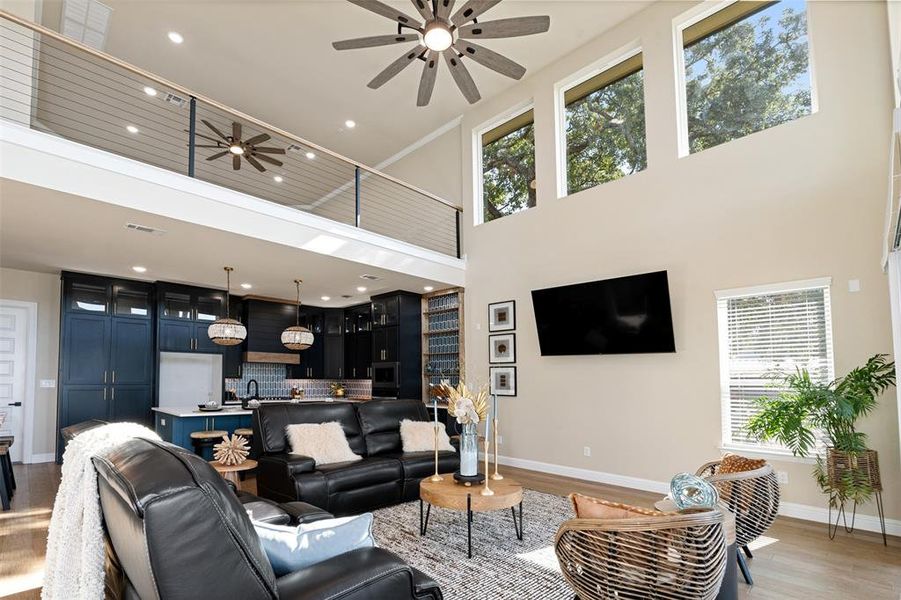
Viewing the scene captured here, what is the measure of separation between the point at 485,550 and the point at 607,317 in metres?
3.16

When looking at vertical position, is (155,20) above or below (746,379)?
above

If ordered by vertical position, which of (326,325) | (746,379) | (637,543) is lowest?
(637,543)

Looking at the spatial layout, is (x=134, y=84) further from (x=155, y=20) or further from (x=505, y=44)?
(x=505, y=44)

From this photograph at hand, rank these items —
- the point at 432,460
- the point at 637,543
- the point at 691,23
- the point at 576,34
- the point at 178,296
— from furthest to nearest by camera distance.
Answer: the point at 178,296 < the point at 576,34 < the point at 691,23 < the point at 432,460 < the point at 637,543

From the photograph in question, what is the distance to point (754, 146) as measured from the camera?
492 centimetres

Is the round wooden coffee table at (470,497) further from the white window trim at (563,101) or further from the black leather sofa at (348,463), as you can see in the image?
the white window trim at (563,101)

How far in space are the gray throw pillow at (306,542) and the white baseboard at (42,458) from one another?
7746 millimetres

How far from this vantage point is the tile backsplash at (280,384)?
9.54 metres

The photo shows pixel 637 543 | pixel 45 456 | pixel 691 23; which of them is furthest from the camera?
pixel 45 456

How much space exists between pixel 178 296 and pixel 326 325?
9.71 ft

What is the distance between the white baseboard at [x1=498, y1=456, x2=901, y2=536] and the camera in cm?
402

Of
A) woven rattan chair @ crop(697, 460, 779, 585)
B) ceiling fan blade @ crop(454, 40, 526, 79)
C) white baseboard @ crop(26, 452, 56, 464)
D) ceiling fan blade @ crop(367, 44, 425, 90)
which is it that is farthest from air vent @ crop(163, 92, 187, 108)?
woven rattan chair @ crop(697, 460, 779, 585)

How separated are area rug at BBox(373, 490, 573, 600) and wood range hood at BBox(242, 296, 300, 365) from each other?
5535 mm

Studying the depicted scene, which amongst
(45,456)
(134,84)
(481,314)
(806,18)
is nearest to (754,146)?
(806,18)
